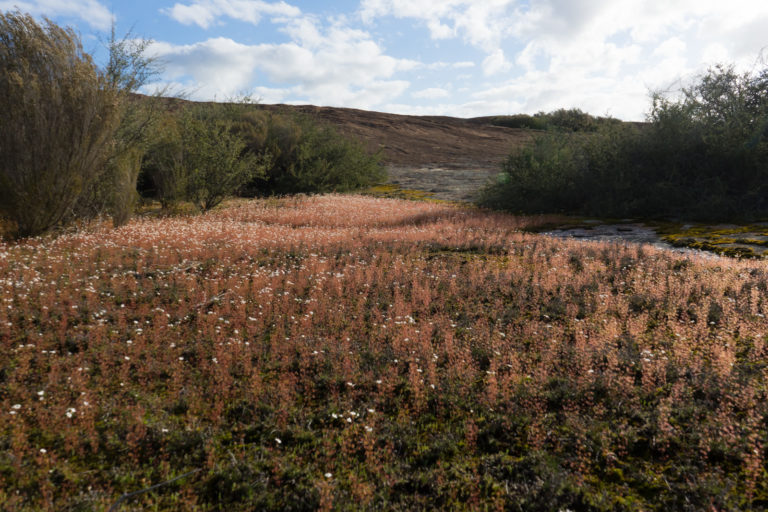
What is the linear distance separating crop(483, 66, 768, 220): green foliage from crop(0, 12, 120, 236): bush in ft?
47.7

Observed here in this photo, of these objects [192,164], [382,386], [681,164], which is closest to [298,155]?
[192,164]

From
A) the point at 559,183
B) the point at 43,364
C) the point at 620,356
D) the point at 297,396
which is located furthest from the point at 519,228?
the point at 43,364

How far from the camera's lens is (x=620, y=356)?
15.7 ft

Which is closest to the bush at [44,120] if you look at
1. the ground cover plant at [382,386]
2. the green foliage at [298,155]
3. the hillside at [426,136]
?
the ground cover plant at [382,386]

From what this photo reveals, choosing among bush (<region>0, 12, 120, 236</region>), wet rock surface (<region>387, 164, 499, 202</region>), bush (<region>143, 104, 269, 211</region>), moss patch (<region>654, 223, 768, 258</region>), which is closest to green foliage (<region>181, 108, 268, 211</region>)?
bush (<region>143, 104, 269, 211</region>)

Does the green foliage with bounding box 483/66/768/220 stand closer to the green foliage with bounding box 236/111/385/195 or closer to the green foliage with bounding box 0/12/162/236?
the green foliage with bounding box 236/111/385/195

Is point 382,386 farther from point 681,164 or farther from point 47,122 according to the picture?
point 681,164

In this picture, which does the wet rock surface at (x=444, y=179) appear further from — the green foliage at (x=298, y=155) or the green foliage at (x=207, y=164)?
the green foliage at (x=207, y=164)

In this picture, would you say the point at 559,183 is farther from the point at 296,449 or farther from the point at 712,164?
the point at 296,449

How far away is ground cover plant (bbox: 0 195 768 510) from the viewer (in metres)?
3.09

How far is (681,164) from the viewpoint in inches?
559

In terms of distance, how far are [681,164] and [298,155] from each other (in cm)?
1759

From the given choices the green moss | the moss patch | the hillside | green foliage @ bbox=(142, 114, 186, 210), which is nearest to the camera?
the moss patch

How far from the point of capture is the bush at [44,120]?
9.62 m
